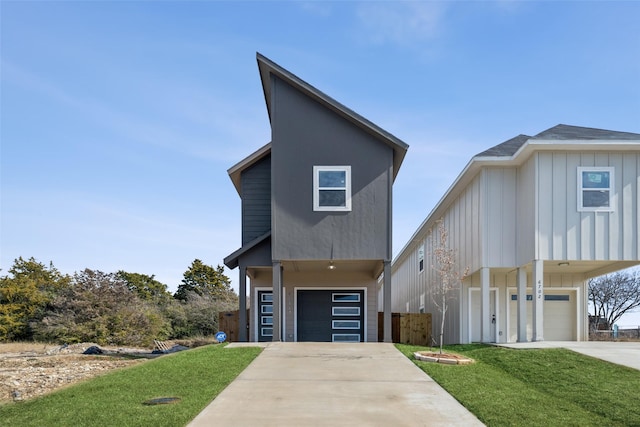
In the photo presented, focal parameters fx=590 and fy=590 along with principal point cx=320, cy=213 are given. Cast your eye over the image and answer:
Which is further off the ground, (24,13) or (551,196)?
(24,13)

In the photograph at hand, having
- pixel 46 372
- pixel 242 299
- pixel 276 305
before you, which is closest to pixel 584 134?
pixel 276 305

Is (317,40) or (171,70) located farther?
(171,70)

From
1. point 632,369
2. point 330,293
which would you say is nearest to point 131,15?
point 330,293

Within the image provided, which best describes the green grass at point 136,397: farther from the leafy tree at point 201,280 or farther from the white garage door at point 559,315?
the leafy tree at point 201,280

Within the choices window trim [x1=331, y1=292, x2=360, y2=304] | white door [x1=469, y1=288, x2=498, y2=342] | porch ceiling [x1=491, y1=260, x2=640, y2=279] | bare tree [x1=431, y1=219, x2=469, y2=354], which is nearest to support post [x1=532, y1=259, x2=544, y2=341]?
porch ceiling [x1=491, y1=260, x2=640, y2=279]

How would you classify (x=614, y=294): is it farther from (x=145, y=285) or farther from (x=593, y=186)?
(x=145, y=285)

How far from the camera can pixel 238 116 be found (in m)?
17.9

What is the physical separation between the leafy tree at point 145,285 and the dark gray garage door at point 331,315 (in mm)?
21651

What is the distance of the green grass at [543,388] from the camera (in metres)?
8.36

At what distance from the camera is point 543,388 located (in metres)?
10.5

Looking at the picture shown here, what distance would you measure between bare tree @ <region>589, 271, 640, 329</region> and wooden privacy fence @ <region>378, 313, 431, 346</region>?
28308 millimetres

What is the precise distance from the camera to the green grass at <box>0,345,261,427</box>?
26.8 ft

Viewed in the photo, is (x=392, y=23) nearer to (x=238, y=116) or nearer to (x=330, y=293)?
(x=238, y=116)

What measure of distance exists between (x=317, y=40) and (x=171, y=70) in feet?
15.0
